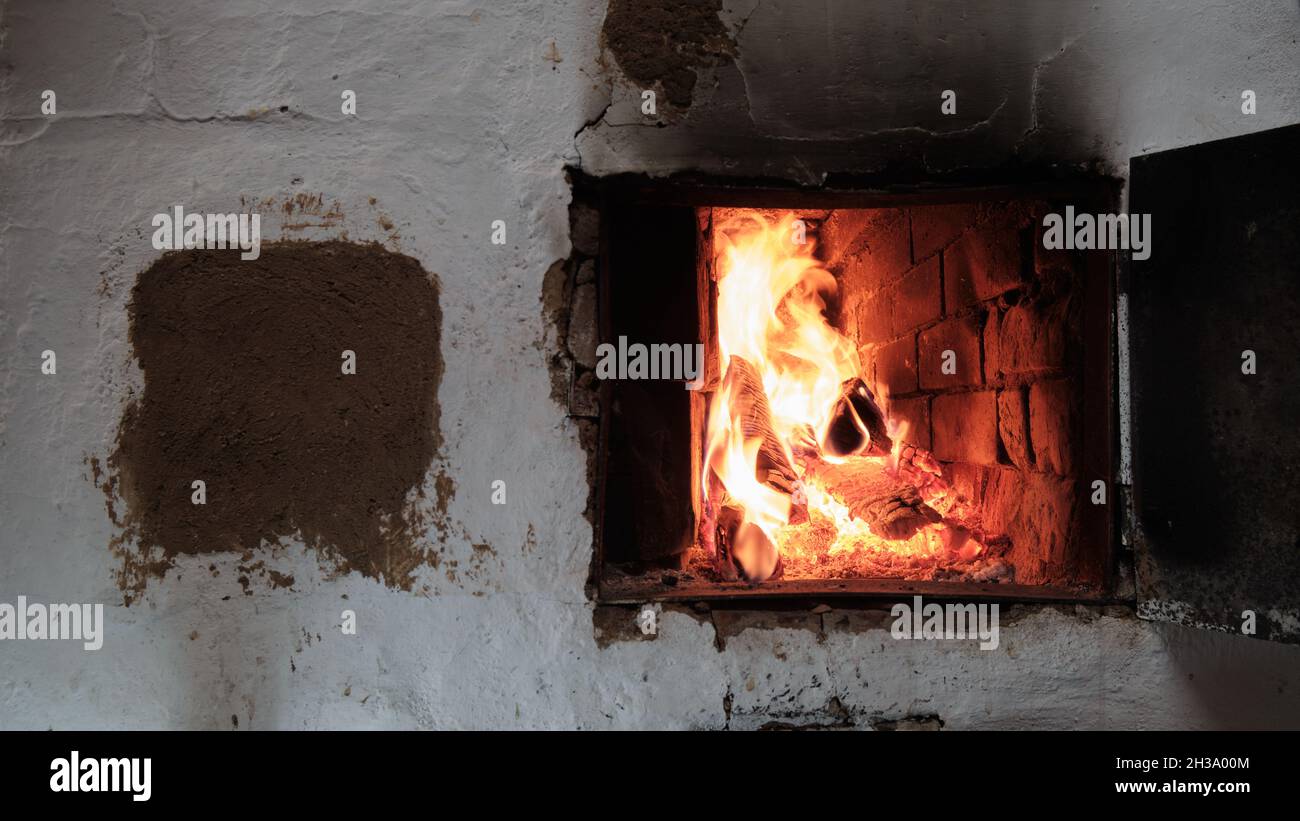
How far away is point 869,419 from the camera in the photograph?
9.61 feet

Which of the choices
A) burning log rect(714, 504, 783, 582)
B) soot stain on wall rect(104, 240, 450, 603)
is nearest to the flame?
burning log rect(714, 504, 783, 582)

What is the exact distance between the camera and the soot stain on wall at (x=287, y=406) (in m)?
1.93

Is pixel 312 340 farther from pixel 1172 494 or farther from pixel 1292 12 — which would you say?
pixel 1292 12

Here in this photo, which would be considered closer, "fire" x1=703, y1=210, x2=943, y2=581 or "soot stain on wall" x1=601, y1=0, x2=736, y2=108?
"soot stain on wall" x1=601, y1=0, x2=736, y2=108

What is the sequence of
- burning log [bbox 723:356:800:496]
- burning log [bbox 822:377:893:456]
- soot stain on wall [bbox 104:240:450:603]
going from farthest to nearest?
burning log [bbox 822:377:893:456] → burning log [bbox 723:356:800:496] → soot stain on wall [bbox 104:240:450:603]

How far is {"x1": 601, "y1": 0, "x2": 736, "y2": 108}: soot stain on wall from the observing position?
6.37 feet

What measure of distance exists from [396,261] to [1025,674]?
1.98 meters

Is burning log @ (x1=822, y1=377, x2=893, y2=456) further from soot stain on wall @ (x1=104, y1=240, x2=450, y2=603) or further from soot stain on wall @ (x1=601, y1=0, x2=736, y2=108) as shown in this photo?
soot stain on wall @ (x1=104, y1=240, x2=450, y2=603)

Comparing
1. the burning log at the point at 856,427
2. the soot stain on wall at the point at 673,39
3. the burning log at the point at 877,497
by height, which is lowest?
the burning log at the point at 877,497

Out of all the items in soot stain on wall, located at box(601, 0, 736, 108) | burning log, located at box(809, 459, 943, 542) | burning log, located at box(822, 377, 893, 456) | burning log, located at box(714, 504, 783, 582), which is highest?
soot stain on wall, located at box(601, 0, 736, 108)

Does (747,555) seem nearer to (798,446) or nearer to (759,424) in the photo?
(759,424)

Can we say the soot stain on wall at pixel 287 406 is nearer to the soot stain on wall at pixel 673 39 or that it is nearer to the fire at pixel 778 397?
the soot stain on wall at pixel 673 39

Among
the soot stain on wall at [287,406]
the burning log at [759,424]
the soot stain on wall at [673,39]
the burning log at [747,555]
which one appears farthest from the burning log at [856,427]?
the soot stain on wall at [287,406]

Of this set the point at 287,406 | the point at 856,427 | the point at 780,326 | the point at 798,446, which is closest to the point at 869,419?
the point at 856,427
